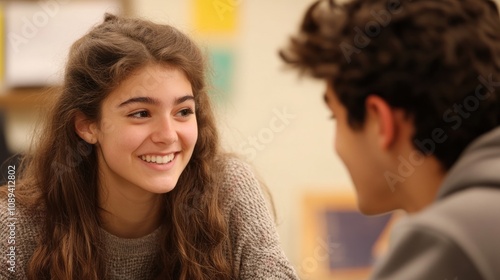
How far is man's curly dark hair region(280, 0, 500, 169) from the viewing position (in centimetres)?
96

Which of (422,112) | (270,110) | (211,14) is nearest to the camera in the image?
(422,112)

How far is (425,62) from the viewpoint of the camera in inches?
37.8

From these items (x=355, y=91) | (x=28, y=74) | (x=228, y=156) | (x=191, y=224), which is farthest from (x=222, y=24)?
(x=355, y=91)

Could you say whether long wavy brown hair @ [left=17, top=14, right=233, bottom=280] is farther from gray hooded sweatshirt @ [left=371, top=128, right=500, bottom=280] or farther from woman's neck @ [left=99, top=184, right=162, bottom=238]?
gray hooded sweatshirt @ [left=371, top=128, right=500, bottom=280]

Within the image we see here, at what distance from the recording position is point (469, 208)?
900 millimetres

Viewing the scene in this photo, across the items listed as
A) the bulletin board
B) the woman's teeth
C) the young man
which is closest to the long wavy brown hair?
the woman's teeth

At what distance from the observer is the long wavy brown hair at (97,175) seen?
1.67m

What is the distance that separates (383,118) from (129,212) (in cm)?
95

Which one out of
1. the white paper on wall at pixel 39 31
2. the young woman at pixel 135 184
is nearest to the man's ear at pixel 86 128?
the young woman at pixel 135 184

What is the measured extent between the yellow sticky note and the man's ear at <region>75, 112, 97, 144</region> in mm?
1493

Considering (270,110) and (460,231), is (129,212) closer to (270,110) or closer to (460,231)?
(460,231)

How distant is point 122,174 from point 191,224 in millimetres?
215

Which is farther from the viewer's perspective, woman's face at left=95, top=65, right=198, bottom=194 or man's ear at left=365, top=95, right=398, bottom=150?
woman's face at left=95, top=65, right=198, bottom=194

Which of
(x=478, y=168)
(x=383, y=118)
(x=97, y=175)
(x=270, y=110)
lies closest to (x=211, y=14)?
(x=270, y=110)
